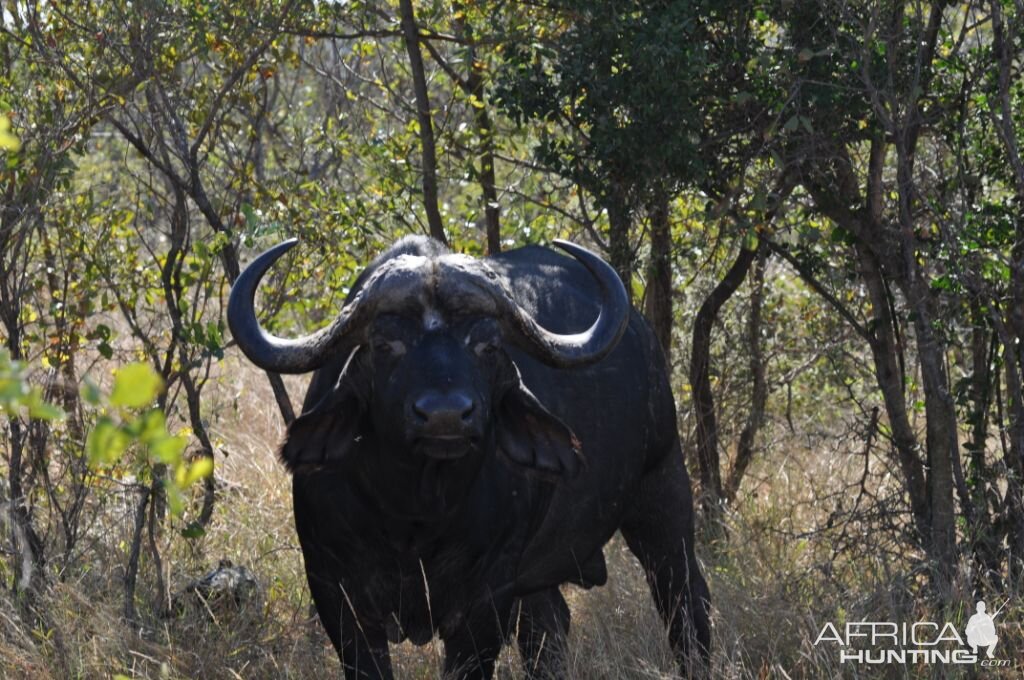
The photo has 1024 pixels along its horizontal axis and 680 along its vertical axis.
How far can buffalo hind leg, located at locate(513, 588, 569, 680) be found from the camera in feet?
16.7

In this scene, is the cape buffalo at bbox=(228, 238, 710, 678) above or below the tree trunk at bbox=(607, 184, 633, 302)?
below

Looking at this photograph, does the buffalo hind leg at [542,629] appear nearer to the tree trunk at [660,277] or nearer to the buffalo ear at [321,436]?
the buffalo ear at [321,436]

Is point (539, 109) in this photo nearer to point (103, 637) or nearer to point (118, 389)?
point (103, 637)

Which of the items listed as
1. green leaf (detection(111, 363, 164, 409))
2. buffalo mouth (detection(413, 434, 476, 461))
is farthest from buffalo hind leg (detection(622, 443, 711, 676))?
green leaf (detection(111, 363, 164, 409))

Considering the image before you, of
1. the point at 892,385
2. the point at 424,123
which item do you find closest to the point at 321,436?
the point at 424,123

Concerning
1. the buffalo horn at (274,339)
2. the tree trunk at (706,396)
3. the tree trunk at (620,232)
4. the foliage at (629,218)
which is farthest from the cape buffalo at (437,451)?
the tree trunk at (706,396)

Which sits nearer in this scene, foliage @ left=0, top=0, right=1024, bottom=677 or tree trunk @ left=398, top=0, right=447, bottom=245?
foliage @ left=0, top=0, right=1024, bottom=677

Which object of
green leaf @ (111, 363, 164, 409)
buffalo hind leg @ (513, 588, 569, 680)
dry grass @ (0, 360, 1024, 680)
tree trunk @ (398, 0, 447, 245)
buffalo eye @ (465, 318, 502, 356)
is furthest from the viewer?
tree trunk @ (398, 0, 447, 245)

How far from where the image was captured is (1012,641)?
4.75 meters

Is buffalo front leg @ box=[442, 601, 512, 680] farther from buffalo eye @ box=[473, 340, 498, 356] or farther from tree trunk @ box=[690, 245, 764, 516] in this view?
tree trunk @ box=[690, 245, 764, 516]

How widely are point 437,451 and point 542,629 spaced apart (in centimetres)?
167

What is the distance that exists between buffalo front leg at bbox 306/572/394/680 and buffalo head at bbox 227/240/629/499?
42cm

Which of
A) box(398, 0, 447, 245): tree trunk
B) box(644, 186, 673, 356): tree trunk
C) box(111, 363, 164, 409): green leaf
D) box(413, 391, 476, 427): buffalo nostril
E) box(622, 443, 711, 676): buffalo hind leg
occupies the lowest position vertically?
box(622, 443, 711, 676): buffalo hind leg

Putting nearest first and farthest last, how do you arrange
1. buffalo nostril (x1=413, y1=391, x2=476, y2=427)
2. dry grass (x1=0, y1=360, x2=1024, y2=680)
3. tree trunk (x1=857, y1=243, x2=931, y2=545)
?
buffalo nostril (x1=413, y1=391, x2=476, y2=427) < dry grass (x1=0, y1=360, x2=1024, y2=680) < tree trunk (x1=857, y1=243, x2=931, y2=545)
